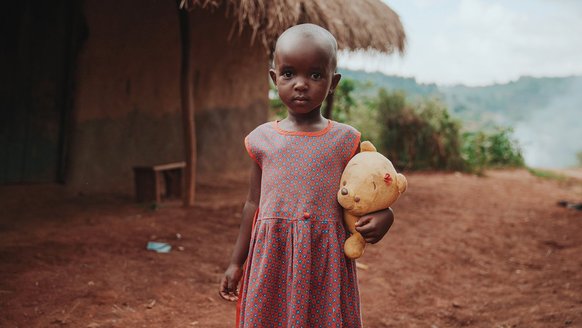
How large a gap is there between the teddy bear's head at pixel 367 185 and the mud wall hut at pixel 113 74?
3031mm

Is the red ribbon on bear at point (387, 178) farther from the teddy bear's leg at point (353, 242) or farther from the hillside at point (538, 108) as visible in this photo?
the hillside at point (538, 108)

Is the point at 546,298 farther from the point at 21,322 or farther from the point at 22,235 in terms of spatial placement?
the point at 22,235

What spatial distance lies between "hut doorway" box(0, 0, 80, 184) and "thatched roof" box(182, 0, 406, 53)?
4.43ft

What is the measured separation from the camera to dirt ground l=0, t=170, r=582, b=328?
2.88 metres

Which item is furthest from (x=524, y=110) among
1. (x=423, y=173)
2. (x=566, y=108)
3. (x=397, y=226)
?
(x=397, y=226)

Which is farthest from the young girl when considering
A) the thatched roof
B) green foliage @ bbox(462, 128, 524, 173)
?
green foliage @ bbox(462, 128, 524, 173)

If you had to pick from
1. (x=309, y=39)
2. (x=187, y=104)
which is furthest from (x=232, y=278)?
(x=187, y=104)

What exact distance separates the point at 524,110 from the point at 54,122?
110 ft

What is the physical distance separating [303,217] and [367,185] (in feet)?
0.65

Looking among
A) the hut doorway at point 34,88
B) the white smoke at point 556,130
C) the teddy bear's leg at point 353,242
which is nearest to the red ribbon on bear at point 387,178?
the teddy bear's leg at point 353,242

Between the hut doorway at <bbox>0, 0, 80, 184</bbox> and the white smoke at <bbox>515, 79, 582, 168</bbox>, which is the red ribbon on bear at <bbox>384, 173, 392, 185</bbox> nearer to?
the hut doorway at <bbox>0, 0, 80, 184</bbox>

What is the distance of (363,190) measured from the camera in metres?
1.44

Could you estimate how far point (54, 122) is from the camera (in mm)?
5242

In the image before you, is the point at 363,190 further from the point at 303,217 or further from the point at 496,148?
the point at 496,148
